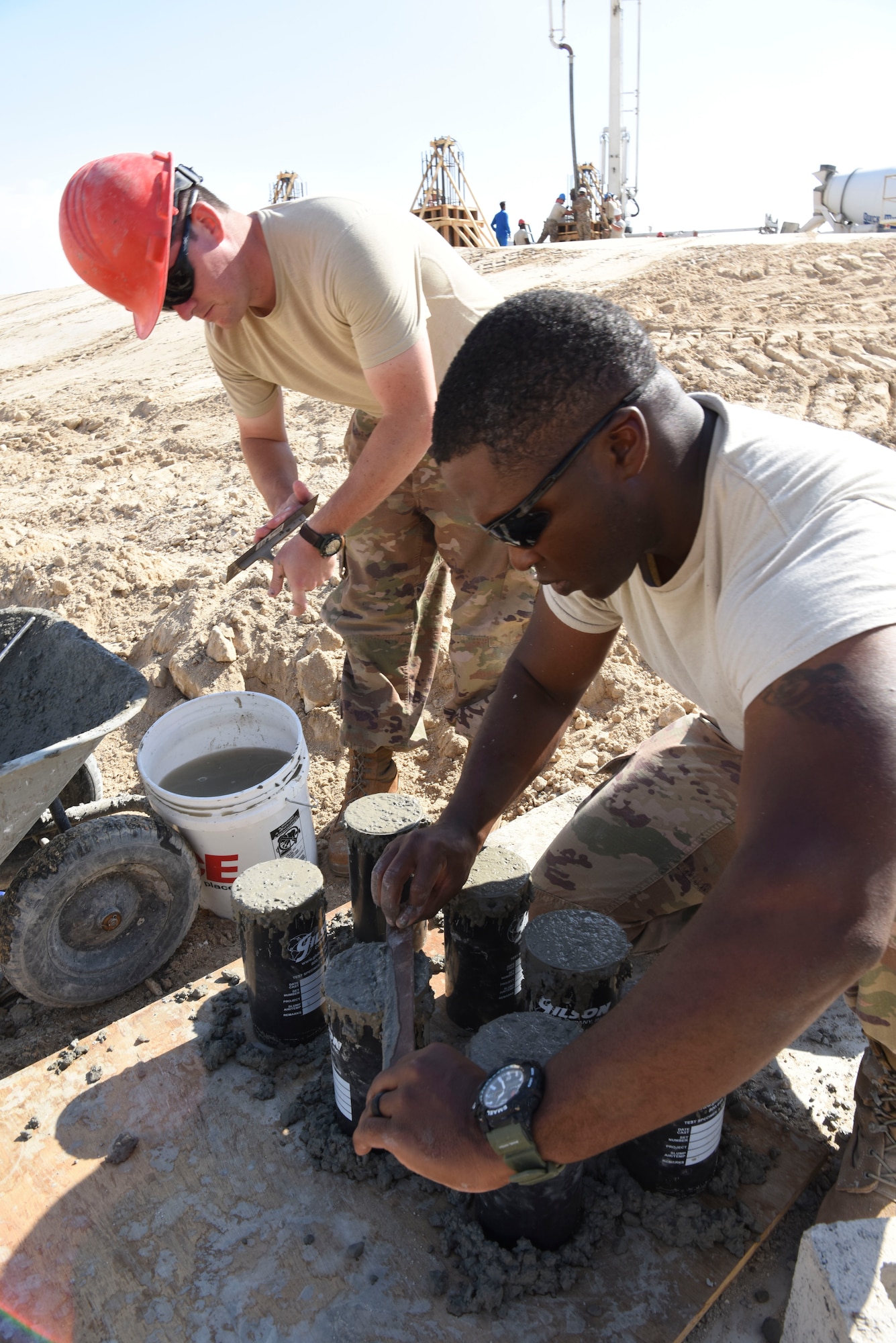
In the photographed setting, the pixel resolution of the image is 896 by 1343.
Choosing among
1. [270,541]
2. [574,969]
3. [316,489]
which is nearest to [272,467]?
[270,541]

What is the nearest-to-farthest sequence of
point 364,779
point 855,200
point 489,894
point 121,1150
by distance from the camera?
point 121,1150
point 489,894
point 364,779
point 855,200

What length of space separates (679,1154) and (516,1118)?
738 millimetres

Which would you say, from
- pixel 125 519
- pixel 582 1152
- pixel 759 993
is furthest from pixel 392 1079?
pixel 125 519

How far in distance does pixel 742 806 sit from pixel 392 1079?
0.69 metres

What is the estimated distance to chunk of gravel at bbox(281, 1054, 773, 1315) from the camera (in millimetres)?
1668

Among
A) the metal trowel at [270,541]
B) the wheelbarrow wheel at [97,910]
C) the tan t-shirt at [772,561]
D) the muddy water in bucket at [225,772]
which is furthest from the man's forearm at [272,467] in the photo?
the tan t-shirt at [772,561]

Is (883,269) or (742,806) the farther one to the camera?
(883,269)

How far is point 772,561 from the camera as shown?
4.37 feet

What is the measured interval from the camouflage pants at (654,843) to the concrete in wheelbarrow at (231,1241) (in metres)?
0.56

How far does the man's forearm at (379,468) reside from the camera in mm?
2488

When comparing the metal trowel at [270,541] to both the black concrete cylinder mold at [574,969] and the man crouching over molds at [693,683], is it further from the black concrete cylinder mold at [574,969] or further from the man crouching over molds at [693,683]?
the black concrete cylinder mold at [574,969]

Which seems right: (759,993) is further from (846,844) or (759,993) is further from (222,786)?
(222,786)

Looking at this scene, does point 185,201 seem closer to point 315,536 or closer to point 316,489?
point 315,536

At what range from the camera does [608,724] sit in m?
4.04
